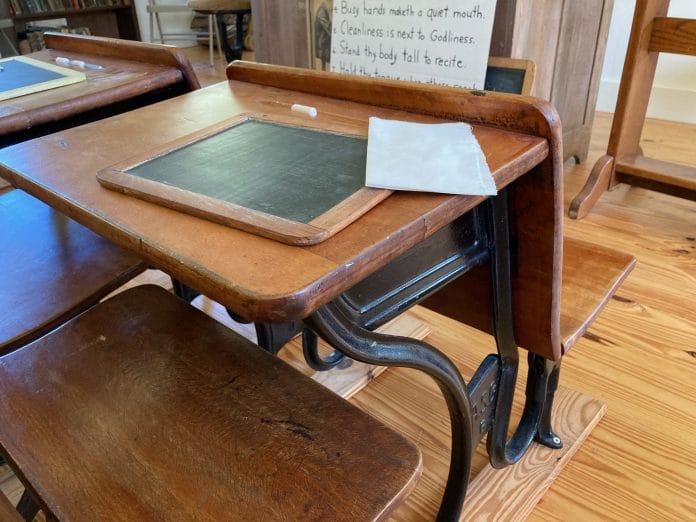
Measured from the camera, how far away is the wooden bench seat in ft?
2.97

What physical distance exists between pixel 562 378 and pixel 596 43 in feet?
4.86

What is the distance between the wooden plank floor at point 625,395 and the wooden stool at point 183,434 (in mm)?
49

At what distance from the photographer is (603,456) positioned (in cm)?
119

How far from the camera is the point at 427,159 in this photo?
2.04 feet

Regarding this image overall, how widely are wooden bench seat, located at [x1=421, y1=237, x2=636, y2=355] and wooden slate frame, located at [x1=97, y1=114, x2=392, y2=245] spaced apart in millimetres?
373

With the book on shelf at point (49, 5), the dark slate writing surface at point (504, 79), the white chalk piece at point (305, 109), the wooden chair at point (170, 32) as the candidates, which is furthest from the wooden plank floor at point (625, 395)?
the book on shelf at point (49, 5)

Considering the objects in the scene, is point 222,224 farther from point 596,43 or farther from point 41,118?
point 596,43

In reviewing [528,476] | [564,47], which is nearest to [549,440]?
[528,476]

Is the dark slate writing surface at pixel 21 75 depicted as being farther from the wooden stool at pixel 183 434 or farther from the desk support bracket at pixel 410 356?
the desk support bracket at pixel 410 356

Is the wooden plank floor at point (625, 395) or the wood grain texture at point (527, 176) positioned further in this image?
the wooden plank floor at point (625, 395)

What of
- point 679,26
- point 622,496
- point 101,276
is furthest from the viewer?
point 679,26

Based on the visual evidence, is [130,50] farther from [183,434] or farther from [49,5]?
[49,5]

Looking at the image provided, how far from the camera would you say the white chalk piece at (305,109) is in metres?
0.81

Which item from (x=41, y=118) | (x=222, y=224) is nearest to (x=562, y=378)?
(x=222, y=224)
